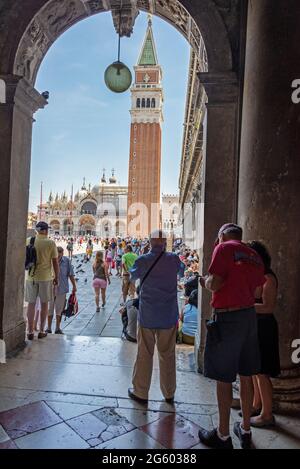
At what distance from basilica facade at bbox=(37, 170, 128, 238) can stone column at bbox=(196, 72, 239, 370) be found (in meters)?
108

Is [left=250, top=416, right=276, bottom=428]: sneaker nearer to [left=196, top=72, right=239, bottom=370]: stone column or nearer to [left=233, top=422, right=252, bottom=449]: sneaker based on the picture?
[left=233, top=422, right=252, bottom=449]: sneaker

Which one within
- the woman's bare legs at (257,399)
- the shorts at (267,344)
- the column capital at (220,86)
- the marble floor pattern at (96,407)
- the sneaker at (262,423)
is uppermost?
the column capital at (220,86)

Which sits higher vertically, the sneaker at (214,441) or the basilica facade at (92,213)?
the basilica facade at (92,213)

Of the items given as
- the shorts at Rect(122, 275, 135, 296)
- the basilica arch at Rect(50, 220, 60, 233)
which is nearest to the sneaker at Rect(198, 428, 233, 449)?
the shorts at Rect(122, 275, 135, 296)

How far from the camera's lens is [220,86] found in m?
4.86

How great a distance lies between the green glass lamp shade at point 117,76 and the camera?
6.54 metres

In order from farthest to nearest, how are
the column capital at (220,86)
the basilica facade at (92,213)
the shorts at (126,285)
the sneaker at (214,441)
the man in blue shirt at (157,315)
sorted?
the basilica facade at (92,213) < the shorts at (126,285) < the column capital at (220,86) < the man in blue shirt at (157,315) < the sneaker at (214,441)

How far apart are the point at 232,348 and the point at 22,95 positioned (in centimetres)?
465

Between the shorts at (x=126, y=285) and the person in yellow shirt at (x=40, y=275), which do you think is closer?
the person in yellow shirt at (x=40, y=275)

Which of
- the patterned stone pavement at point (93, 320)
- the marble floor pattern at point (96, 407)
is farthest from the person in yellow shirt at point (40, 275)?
the patterned stone pavement at point (93, 320)

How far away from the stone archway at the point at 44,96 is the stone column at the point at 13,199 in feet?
0.04

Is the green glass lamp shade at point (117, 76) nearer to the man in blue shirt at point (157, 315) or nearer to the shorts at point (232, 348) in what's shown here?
the man in blue shirt at point (157, 315)

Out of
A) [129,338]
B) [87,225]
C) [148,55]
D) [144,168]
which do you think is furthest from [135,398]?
[87,225]
